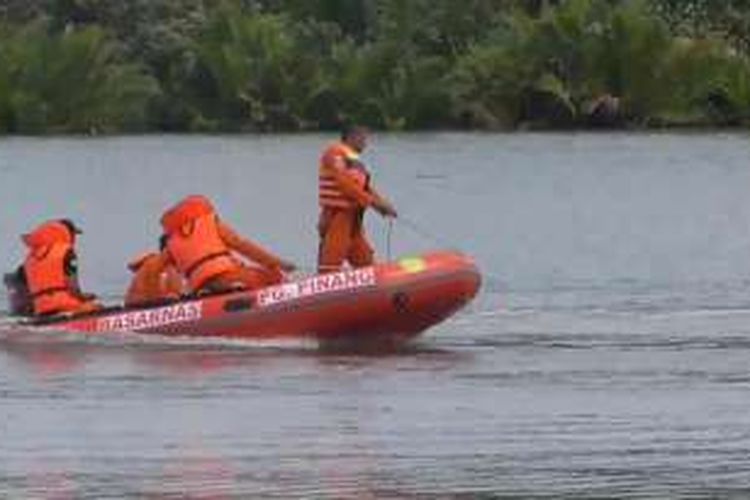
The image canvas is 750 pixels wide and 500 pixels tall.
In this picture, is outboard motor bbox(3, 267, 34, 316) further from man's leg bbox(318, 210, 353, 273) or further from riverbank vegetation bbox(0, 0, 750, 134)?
riverbank vegetation bbox(0, 0, 750, 134)

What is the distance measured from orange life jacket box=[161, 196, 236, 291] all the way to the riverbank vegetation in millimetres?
49468

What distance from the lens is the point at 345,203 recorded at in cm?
2738

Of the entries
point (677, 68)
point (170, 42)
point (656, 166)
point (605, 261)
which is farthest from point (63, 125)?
point (605, 261)

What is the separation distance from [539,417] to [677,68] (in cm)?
5578

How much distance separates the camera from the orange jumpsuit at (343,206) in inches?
1070

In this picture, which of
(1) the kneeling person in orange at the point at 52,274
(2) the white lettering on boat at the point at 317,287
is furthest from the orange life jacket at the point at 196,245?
(1) the kneeling person in orange at the point at 52,274

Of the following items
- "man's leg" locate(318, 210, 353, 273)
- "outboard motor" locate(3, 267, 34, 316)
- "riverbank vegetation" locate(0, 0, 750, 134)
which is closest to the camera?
"outboard motor" locate(3, 267, 34, 316)

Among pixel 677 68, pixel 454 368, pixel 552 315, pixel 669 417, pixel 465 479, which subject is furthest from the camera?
pixel 677 68

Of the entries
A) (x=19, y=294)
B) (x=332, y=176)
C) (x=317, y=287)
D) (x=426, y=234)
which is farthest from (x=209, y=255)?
(x=426, y=234)

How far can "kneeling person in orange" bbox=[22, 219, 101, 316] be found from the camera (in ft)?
87.5

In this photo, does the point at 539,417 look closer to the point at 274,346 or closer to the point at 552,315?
the point at 274,346

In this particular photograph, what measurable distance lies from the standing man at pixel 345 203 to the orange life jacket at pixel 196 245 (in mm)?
1123

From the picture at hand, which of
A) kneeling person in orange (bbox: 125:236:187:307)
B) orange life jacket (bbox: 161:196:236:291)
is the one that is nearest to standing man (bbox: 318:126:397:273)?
orange life jacket (bbox: 161:196:236:291)

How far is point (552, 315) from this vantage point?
2927 cm
